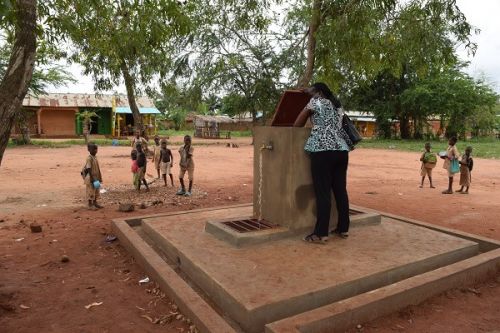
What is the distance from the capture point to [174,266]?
4.15 meters

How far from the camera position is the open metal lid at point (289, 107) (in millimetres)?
A: 4875

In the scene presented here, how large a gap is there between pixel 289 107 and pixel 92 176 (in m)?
4.10

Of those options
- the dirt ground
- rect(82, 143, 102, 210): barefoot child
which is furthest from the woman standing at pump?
rect(82, 143, 102, 210): barefoot child

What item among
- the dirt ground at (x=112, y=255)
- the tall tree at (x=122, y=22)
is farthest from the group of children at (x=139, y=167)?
the tall tree at (x=122, y=22)

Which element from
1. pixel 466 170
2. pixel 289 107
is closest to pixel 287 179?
pixel 289 107

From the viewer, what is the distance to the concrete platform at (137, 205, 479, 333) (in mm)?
3051

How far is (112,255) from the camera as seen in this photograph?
15.6ft

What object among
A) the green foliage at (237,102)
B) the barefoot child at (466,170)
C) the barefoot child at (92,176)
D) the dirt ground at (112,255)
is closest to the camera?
the dirt ground at (112,255)

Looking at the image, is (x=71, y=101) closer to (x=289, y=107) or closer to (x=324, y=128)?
(x=289, y=107)

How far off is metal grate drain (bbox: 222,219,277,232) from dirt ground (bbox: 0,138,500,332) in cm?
115

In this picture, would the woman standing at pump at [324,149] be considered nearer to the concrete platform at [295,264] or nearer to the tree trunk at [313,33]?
the concrete platform at [295,264]

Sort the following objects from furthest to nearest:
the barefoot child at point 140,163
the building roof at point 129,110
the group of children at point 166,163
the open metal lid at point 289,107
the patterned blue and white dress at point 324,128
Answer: the building roof at point 129,110
the barefoot child at point 140,163
the group of children at point 166,163
the open metal lid at point 289,107
the patterned blue and white dress at point 324,128

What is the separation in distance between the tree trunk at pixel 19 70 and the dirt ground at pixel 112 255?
1442 millimetres

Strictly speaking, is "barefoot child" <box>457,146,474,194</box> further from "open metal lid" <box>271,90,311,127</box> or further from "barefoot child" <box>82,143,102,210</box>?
"barefoot child" <box>82,143,102,210</box>
